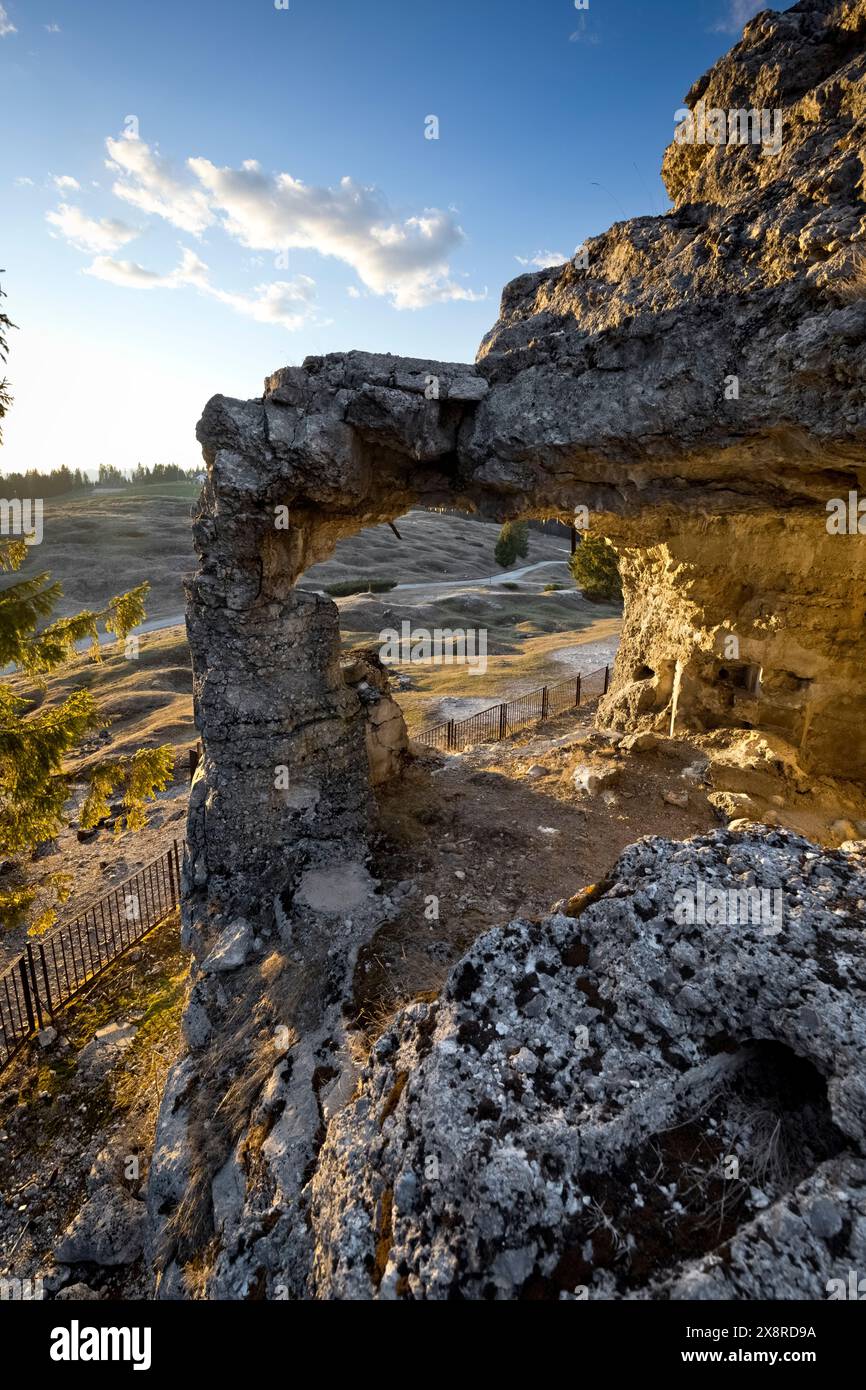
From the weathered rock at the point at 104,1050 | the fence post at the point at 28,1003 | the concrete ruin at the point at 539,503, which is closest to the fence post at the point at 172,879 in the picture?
the fence post at the point at 28,1003

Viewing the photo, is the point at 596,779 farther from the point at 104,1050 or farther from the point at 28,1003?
the point at 28,1003

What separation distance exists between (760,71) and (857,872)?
922 centimetres

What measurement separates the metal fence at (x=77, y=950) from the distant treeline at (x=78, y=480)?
81.4 m

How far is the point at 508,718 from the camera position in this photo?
79.3ft

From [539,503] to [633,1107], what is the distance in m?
8.53

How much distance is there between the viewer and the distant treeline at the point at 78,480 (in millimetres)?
81875

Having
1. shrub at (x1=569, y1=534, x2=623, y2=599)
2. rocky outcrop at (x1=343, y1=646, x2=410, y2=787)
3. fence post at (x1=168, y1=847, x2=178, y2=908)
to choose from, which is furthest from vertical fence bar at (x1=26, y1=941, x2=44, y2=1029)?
shrub at (x1=569, y1=534, x2=623, y2=599)

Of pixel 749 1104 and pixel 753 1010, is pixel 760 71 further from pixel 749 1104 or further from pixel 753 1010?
pixel 749 1104

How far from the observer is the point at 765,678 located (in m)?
13.1

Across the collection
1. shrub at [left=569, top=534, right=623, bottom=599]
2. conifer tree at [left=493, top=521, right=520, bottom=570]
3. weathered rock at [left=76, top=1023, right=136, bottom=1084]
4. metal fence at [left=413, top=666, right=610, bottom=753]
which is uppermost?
conifer tree at [left=493, top=521, right=520, bottom=570]

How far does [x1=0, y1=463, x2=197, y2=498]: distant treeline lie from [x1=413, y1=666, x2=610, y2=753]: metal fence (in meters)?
80.0

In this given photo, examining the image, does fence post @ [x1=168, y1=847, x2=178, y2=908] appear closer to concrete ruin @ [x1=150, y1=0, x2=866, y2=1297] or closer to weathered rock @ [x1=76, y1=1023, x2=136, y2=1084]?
weathered rock @ [x1=76, y1=1023, x2=136, y2=1084]

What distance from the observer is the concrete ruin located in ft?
22.2

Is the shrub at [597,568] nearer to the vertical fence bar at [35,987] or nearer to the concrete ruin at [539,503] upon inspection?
the concrete ruin at [539,503]
